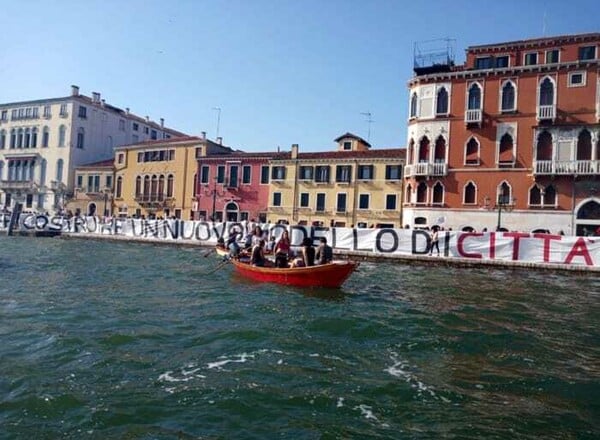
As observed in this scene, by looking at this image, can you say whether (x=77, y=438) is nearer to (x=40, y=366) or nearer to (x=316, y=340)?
(x=40, y=366)

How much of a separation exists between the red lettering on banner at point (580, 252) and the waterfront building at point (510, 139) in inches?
351

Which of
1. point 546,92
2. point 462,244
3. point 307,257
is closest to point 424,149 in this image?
point 546,92

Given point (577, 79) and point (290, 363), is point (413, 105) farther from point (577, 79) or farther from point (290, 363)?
point (290, 363)

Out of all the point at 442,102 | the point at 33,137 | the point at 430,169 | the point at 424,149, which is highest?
the point at 442,102

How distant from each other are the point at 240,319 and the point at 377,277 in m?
9.73

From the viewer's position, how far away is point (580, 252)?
23562 mm

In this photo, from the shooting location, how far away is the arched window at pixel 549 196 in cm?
3362

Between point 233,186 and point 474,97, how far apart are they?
21.3m

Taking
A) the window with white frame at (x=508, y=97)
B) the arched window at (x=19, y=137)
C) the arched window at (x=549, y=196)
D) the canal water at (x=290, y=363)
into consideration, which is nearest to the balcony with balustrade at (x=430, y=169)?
the window with white frame at (x=508, y=97)

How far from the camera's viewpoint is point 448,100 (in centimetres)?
3703

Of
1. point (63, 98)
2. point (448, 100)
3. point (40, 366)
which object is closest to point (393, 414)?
A: point (40, 366)

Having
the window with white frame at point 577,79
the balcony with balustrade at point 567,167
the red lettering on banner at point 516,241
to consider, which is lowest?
the red lettering on banner at point 516,241

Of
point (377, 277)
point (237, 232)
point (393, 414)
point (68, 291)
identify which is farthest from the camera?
point (237, 232)

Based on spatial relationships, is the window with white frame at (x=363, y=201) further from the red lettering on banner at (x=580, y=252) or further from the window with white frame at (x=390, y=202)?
the red lettering on banner at (x=580, y=252)
